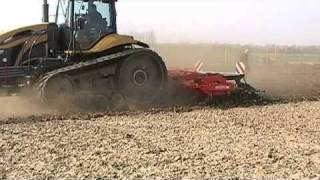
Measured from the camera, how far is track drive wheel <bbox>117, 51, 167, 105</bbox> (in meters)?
15.1

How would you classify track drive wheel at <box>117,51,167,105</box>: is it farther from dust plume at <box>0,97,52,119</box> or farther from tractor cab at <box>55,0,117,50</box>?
dust plume at <box>0,97,52,119</box>

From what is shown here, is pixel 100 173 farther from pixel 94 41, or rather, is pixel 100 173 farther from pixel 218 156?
pixel 94 41

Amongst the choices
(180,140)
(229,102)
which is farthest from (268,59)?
(180,140)

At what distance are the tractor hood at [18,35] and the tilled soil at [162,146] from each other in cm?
272

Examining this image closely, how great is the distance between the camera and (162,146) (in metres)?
9.12

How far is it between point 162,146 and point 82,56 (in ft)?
21.2

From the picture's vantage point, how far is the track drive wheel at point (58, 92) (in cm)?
1369

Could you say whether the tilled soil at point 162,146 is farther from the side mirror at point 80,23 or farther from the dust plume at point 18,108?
the side mirror at point 80,23

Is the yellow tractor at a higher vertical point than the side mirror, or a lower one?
lower

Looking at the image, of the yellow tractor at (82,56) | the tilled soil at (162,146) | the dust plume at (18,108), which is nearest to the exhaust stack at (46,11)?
the yellow tractor at (82,56)

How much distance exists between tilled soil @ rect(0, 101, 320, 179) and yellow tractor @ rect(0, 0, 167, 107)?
1588 mm

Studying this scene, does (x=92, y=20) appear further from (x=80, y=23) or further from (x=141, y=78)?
(x=141, y=78)

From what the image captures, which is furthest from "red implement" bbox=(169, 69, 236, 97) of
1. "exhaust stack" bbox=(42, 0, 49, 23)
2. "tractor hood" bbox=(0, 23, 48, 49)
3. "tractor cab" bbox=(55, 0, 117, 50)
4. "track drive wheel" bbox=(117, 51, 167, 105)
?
"tractor hood" bbox=(0, 23, 48, 49)

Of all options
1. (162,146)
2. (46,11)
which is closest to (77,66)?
(46,11)
